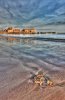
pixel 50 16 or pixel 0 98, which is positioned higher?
pixel 50 16

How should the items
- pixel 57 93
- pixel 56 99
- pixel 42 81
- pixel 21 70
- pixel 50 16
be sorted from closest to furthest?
pixel 56 99 → pixel 57 93 → pixel 42 81 → pixel 21 70 → pixel 50 16

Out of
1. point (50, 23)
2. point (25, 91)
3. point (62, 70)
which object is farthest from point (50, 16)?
point (25, 91)

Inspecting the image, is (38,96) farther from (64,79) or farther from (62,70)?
(62,70)

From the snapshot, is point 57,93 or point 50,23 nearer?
point 57,93

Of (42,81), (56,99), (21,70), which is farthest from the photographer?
(21,70)

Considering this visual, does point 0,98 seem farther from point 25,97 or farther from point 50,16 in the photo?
point 50,16

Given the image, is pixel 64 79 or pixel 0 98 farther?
pixel 64 79

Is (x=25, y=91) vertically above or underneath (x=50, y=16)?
underneath

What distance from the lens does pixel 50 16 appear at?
65.7 feet

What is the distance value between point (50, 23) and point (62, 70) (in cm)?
1629

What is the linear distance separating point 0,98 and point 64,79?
1.23 metres

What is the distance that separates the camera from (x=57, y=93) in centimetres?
299

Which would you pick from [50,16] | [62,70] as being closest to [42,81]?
[62,70]

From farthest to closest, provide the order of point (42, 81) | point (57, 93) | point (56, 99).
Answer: point (42, 81) < point (57, 93) < point (56, 99)
